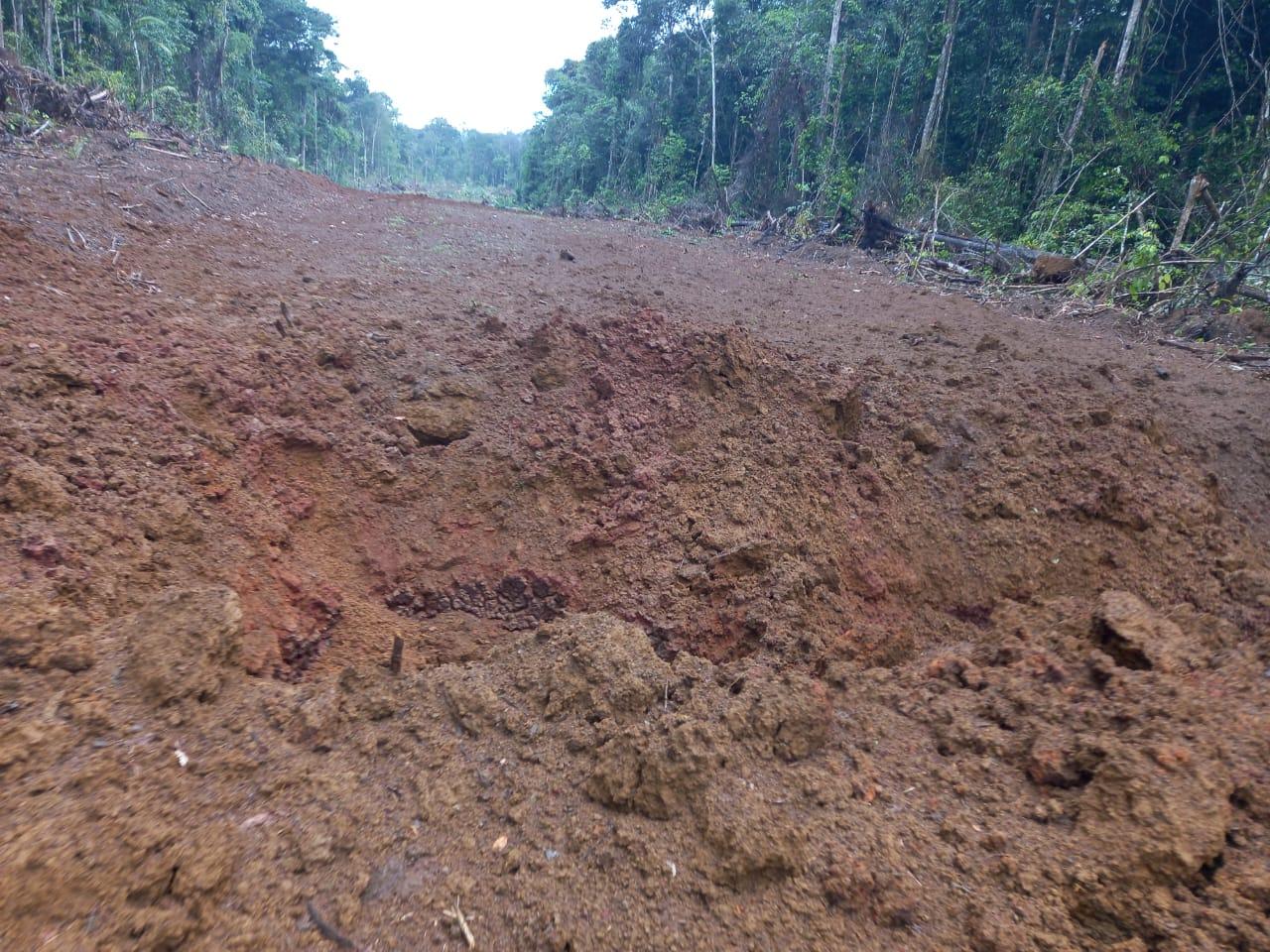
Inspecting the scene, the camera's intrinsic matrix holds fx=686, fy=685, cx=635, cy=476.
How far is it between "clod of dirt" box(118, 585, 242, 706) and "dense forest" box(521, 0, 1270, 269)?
6.49 m

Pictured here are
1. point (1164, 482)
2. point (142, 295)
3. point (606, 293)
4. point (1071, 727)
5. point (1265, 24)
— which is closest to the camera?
point (1071, 727)

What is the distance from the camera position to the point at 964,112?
12.3 meters

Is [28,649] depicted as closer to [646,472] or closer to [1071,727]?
[646,472]

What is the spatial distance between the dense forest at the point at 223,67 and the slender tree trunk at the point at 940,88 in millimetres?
12905

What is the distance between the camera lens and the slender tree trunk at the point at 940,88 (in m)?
11.3

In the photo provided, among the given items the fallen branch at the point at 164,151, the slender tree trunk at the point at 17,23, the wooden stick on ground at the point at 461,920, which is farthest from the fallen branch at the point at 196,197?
the slender tree trunk at the point at 17,23

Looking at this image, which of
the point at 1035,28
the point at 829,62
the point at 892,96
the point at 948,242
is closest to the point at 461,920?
the point at 948,242

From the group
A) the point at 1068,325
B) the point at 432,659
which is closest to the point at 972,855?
the point at 432,659

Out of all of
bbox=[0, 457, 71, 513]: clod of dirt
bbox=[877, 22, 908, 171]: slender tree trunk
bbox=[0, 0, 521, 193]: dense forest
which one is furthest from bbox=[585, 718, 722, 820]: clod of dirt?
bbox=[877, 22, 908, 171]: slender tree trunk

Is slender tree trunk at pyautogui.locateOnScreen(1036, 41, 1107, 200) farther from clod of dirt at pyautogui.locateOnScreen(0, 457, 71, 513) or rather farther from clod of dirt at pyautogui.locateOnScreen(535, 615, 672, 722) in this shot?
clod of dirt at pyautogui.locateOnScreen(0, 457, 71, 513)

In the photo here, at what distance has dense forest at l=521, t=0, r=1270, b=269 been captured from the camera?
806 centimetres

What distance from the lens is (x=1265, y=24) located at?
870 centimetres

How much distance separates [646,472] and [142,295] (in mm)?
2710

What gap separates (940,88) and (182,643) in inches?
545
